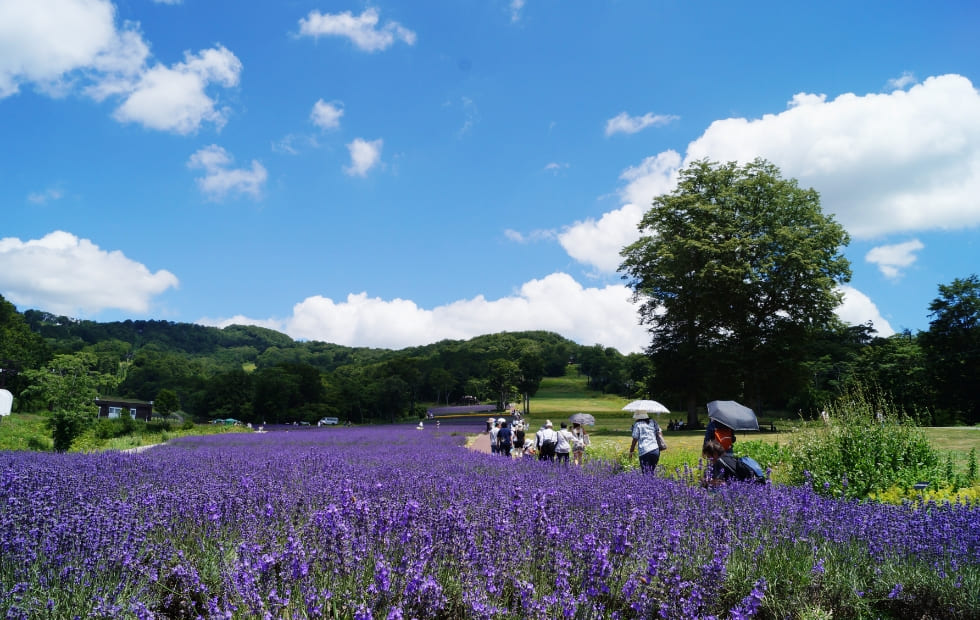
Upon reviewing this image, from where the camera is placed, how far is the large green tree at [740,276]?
84.9 feet

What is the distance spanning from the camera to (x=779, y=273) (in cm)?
2594

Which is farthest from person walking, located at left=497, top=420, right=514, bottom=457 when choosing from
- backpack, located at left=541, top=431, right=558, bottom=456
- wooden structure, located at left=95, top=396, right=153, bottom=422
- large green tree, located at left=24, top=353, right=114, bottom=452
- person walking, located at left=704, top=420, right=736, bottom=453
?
wooden structure, located at left=95, top=396, right=153, bottom=422

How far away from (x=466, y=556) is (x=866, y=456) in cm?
749

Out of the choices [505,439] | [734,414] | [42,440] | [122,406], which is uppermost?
[734,414]

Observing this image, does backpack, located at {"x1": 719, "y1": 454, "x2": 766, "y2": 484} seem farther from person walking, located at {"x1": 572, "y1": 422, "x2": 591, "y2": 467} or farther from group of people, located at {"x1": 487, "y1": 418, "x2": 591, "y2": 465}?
person walking, located at {"x1": 572, "y1": 422, "x2": 591, "y2": 467}

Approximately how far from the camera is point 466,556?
3285 mm

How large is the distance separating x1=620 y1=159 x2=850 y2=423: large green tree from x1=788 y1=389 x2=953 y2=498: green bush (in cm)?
1681

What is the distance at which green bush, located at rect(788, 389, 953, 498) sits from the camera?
25.9 feet

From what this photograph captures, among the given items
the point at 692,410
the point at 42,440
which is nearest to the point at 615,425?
the point at 692,410

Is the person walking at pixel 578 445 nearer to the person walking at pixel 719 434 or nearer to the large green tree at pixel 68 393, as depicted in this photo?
the person walking at pixel 719 434

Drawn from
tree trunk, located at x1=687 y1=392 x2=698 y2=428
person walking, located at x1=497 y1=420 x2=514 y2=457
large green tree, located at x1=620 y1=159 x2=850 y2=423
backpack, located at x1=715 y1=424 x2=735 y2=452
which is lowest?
tree trunk, located at x1=687 y1=392 x2=698 y2=428

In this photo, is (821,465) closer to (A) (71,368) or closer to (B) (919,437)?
(B) (919,437)

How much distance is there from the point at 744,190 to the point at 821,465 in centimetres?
2324

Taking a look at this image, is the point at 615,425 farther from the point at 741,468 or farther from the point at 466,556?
the point at 466,556
